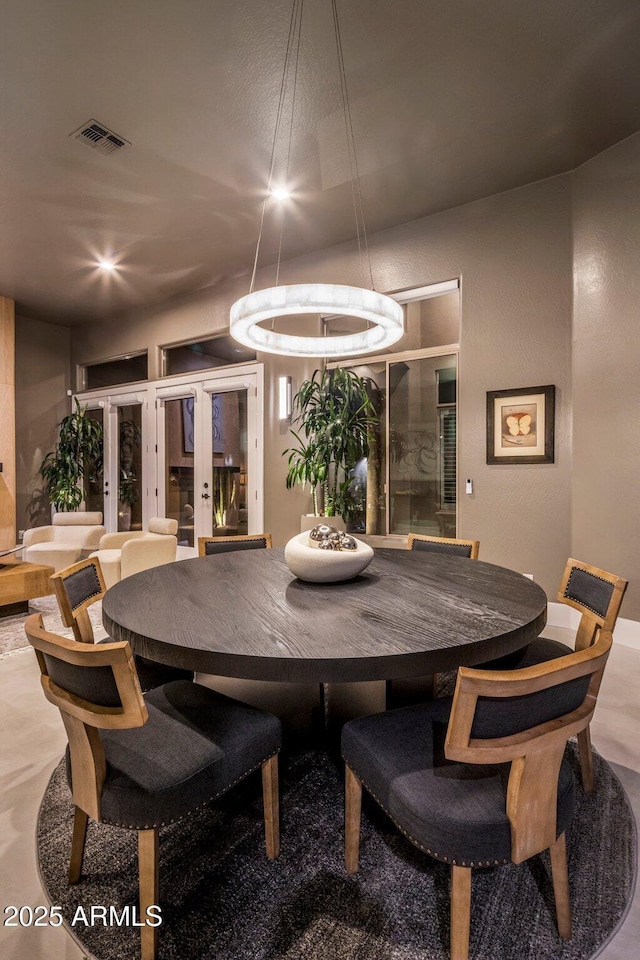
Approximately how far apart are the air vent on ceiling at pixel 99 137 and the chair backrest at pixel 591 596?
12.4 ft

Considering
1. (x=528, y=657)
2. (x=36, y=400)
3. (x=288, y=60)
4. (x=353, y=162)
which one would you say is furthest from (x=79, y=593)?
(x=36, y=400)

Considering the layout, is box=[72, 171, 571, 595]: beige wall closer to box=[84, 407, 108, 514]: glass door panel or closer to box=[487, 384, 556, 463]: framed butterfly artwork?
box=[487, 384, 556, 463]: framed butterfly artwork

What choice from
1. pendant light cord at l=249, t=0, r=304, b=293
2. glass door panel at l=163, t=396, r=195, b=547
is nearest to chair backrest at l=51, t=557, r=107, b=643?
pendant light cord at l=249, t=0, r=304, b=293

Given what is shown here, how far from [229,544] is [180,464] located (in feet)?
12.6

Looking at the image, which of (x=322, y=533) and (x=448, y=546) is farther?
(x=448, y=546)

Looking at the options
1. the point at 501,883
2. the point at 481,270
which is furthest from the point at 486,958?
the point at 481,270

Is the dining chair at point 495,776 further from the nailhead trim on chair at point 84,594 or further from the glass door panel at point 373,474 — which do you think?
the glass door panel at point 373,474

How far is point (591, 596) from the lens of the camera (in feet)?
6.09

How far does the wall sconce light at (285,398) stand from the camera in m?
5.23

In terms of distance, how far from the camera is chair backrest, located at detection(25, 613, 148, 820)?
42.7 inches

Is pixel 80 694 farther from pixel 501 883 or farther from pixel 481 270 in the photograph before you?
pixel 481 270

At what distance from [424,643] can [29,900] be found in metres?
1.34

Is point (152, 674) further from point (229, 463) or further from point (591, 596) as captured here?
point (229, 463)

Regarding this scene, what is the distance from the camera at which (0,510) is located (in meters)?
6.15
